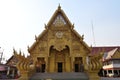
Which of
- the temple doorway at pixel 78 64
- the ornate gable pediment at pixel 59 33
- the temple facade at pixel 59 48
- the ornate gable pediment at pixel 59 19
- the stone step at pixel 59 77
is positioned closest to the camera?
Result: the stone step at pixel 59 77

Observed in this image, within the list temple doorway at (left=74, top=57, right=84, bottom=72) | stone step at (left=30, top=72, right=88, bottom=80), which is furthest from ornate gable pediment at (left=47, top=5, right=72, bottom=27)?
stone step at (left=30, top=72, right=88, bottom=80)

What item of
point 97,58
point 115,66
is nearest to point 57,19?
point 97,58

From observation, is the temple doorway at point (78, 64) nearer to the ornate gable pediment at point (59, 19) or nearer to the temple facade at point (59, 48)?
the temple facade at point (59, 48)

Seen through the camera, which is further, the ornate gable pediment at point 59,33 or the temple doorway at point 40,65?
the temple doorway at point 40,65

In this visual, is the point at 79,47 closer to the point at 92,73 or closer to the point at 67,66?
the point at 67,66

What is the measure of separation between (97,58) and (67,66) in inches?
243

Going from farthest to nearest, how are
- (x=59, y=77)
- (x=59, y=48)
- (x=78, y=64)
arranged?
(x=78, y=64)
(x=59, y=48)
(x=59, y=77)

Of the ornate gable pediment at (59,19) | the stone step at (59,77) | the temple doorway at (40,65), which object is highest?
the ornate gable pediment at (59,19)

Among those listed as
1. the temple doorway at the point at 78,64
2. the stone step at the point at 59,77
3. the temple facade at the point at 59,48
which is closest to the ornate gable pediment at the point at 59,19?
the temple facade at the point at 59,48

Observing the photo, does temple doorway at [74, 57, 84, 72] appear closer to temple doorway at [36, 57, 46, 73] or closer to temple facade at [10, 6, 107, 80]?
temple facade at [10, 6, 107, 80]

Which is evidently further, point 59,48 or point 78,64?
point 78,64

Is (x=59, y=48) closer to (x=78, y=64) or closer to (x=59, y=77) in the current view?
(x=78, y=64)

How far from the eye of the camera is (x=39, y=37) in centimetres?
2147

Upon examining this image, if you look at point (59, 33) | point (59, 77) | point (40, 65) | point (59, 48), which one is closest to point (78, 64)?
point (59, 48)
